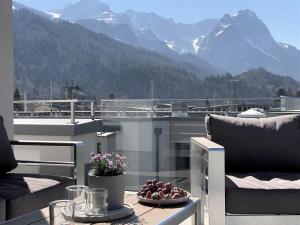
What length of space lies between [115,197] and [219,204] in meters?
0.66

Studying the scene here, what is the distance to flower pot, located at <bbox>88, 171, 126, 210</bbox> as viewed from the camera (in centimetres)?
190

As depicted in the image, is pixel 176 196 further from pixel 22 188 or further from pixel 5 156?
pixel 5 156

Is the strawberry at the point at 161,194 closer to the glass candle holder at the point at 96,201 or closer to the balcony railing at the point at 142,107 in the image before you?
the glass candle holder at the point at 96,201

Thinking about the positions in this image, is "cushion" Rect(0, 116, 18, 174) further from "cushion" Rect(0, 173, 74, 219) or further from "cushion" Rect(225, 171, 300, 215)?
"cushion" Rect(225, 171, 300, 215)

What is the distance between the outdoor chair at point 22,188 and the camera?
2.26m

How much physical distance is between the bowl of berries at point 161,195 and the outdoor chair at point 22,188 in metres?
0.60

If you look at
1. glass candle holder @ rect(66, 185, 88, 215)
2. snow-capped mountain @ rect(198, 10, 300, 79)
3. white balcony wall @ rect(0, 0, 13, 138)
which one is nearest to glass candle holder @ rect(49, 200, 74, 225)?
glass candle holder @ rect(66, 185, 88, 215)

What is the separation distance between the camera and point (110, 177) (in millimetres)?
1906

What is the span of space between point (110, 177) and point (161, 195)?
29cm

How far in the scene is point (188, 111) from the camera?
5727 mm

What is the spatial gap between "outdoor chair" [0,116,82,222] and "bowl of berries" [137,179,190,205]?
0.60 metres

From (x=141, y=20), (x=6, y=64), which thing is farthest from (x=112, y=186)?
(x=141, y=20)

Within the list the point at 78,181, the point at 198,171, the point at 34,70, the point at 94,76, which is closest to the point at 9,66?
the point at 78,181

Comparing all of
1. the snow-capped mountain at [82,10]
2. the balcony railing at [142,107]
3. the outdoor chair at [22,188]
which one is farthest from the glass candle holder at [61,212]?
the snow-capped mountain at [82,10]
